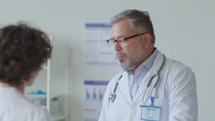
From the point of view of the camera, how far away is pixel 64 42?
3.25m

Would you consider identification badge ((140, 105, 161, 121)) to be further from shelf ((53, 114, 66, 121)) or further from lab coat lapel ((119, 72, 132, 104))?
shelf ((53, 114, 66, 121))

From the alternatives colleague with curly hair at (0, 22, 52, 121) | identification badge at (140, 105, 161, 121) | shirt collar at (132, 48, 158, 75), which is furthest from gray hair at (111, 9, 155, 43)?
colleague with curly hair at (0, 22, 52, 121)

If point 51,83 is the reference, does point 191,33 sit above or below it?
above

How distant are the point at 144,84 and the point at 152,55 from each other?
0.17 meters

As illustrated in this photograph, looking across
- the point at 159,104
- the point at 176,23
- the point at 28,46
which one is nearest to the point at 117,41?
the point at 159,104

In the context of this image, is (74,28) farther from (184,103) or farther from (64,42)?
(184,103)

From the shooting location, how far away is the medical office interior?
297 cm

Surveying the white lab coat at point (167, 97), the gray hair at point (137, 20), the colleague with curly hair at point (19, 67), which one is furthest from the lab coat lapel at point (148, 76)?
the colleague with curly hair at point (19, 67)

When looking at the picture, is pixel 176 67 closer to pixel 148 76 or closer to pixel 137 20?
pixel 148 76

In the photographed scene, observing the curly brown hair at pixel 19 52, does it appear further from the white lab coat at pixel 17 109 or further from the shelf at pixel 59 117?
the shelf at pixel 59 117

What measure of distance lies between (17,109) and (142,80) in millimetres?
975

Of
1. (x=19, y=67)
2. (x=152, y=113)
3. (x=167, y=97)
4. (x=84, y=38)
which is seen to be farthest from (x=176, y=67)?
(x=84, y=38)

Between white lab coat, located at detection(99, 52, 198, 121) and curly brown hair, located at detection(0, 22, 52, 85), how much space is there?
0.81 m

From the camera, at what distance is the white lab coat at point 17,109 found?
102 centimetres
